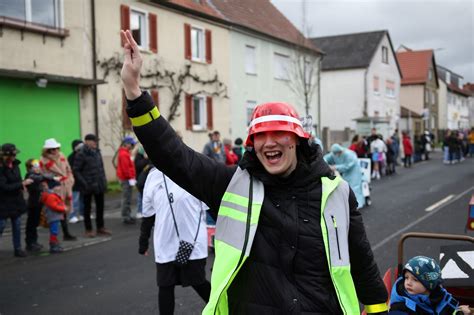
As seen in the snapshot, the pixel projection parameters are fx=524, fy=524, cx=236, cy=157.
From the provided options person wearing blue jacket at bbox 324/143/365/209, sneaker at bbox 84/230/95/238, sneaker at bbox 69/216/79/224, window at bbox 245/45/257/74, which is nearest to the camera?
sneaker at bbox 84/230/95/238

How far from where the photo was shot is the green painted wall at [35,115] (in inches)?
593

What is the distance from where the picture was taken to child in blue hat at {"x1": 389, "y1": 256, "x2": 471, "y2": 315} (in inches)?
151

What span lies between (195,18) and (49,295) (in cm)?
1898

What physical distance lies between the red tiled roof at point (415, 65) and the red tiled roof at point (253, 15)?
103 ft

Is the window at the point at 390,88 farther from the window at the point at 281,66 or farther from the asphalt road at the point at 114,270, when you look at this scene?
the asphalt road at the point at 114,270

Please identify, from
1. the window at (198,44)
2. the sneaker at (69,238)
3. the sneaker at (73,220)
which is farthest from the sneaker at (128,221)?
the window at (198,44)

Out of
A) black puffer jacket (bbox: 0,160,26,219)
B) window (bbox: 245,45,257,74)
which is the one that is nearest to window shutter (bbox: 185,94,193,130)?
window (bbox: 245,45,257,74)

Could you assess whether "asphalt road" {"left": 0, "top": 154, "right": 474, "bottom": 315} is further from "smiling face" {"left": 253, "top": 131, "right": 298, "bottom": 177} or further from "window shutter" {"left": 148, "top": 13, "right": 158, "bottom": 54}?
"window shutter" {"left": 148, "top": 13, "right": 158, "bottom": 54}

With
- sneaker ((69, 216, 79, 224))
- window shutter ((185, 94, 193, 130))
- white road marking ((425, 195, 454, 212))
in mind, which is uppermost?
window shutter ((185, 94, 193, 130))

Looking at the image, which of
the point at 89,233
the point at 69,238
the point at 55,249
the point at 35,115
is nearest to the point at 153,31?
the point at 35,115

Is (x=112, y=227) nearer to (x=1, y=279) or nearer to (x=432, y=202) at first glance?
(x=1, y=279)

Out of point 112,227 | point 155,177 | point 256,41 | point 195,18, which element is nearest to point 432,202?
point 112,227

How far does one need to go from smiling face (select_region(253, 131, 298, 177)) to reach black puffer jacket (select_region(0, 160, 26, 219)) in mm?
7020

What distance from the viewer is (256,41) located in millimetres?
28344
